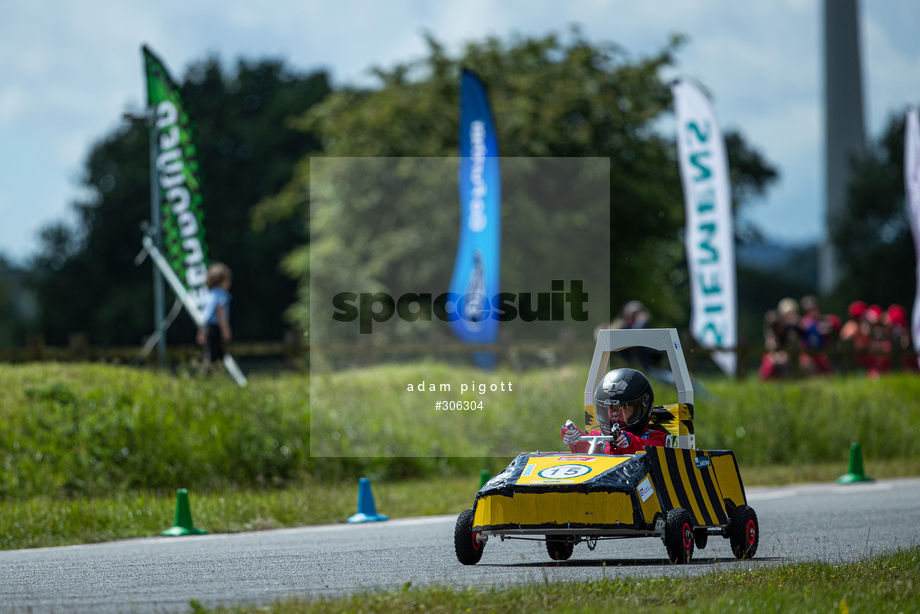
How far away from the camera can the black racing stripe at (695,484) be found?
339 inches

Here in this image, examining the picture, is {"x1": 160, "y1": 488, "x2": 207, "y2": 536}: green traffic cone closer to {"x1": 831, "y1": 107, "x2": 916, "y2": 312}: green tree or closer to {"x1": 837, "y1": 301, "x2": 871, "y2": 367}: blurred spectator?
{"x1": 837, "y1": 301, "x2": 871, "y2": 367}: blurred spectator

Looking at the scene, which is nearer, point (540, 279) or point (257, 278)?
point (540, 279)

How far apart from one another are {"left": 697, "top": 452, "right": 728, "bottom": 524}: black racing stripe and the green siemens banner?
1102 centimetres

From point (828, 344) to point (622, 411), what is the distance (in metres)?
16.6

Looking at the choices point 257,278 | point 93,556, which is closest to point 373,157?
point 257,278

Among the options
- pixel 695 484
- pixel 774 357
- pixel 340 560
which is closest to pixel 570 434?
pixel 695 484

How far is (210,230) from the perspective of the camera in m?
56.2

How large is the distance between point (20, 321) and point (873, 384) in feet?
158

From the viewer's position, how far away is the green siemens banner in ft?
60.0

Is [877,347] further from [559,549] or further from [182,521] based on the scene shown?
[559,549]

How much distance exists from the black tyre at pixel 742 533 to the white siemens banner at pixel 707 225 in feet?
41.4

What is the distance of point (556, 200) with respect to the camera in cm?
3847

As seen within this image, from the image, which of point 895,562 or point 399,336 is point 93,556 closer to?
point 895,562

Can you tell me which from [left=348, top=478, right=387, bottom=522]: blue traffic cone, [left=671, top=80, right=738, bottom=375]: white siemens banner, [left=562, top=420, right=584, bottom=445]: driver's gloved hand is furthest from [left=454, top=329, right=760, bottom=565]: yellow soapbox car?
[left=671, top=80, right=738, bottom=375]: white siemens banner
